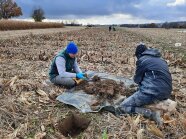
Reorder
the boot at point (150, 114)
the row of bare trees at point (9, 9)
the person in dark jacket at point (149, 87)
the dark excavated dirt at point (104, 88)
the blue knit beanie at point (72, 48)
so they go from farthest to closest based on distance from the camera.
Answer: the row of bare trees at point (9, 9)
the blue knit beanie at point (72, 48)
the dark excavated dirt at point (104, 88)
the person in dark jacket at point (149, 87)
the boot at point (150, 114)

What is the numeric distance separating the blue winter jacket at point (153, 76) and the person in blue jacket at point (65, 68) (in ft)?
5.51

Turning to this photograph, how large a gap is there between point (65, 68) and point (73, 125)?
2.88 m

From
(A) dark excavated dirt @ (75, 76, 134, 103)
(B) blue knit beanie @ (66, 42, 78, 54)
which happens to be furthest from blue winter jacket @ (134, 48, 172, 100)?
(B) blue knit beanie @ (66, 42, 78, 54)

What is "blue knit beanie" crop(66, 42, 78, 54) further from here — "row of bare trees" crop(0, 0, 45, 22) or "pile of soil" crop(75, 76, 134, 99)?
"row of bare trees" crop(0, 0, 45, 22)

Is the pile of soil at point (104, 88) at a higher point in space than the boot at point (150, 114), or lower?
higher

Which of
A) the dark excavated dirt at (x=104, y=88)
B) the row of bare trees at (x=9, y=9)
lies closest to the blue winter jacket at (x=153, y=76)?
the dark excavated dirt at (x=104, y=88)

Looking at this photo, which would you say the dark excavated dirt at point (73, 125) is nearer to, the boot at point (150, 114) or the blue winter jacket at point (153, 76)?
the boot at point (150, 114)

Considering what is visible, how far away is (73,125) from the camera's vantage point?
274 inches

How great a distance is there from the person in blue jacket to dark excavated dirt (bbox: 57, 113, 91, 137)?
2.24m

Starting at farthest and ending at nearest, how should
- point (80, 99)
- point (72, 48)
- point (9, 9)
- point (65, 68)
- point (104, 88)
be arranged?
point (9, 9), point (65, 68), point (72, 48), point (104, 88), point (80, 99)

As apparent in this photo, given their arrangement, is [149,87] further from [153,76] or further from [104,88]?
[104,88]

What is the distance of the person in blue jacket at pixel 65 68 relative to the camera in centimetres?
929

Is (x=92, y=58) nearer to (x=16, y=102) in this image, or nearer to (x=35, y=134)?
(x=16, y=102)

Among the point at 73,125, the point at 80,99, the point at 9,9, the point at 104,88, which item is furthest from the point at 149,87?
the point at 9,9
